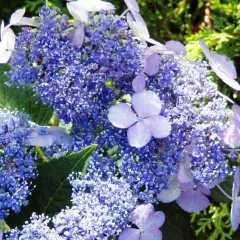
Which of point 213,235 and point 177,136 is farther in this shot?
point 213,235

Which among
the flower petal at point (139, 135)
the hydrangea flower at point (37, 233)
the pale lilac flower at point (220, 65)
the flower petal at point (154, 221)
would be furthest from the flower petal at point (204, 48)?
the hydrangea flower at point (37, 233)

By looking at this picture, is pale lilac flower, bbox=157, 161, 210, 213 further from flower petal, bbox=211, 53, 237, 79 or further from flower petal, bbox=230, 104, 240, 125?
flower petal, bbox=211, 53, 237, 79

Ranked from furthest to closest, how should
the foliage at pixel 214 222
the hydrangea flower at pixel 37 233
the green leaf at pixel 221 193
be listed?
the foliage at pixel 214 222 < the green leaf at pixel 221 193 < the hydrangea flower at pixel 37 233

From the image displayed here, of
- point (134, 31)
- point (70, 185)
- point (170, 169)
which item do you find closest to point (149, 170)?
point (170, 169)

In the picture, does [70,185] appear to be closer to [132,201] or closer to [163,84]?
[132,201]

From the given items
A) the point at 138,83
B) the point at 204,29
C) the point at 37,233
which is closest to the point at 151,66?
the point at 138,83

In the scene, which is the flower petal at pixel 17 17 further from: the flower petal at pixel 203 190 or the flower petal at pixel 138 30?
the flower petal at pixel 203 190
